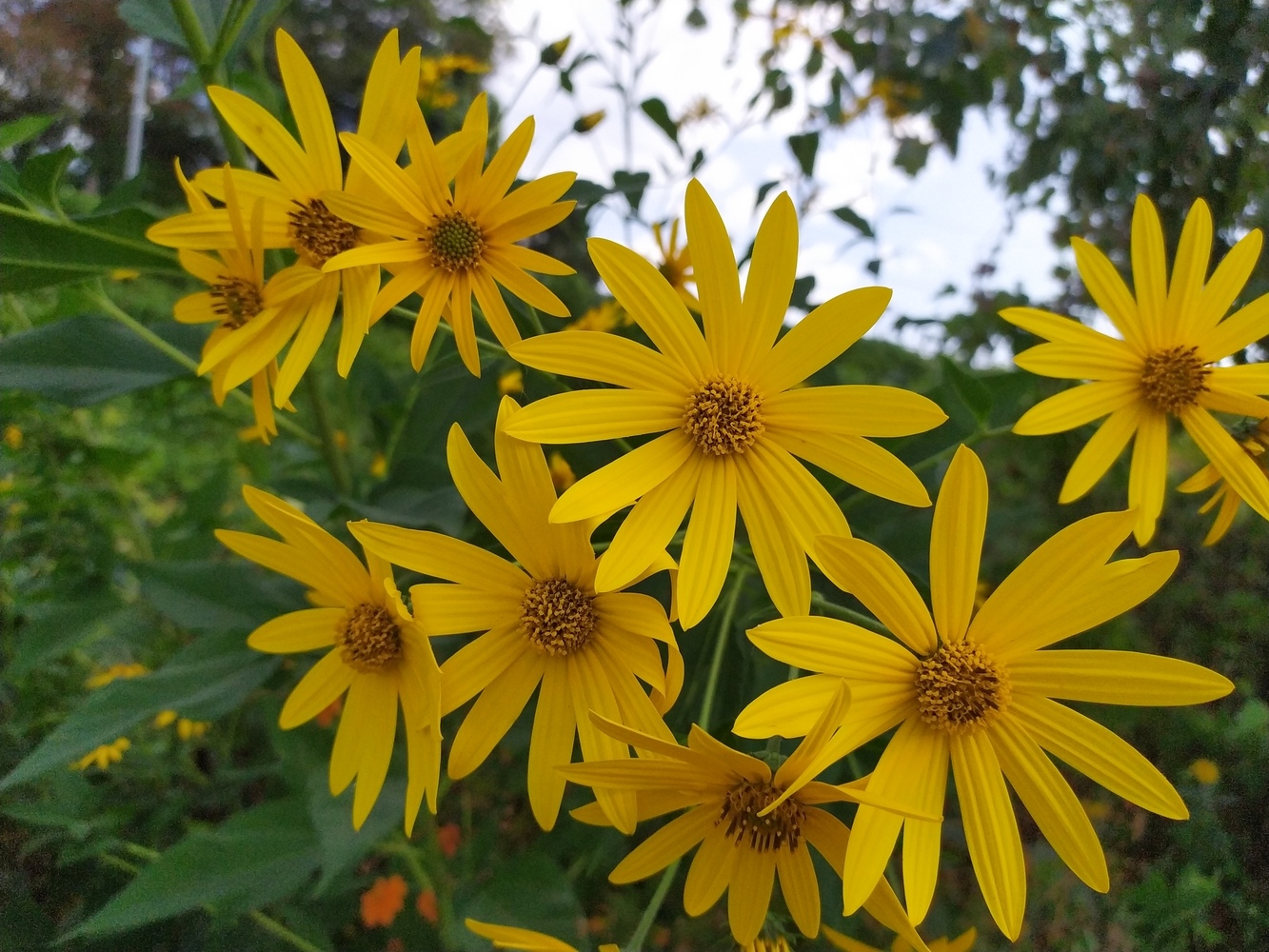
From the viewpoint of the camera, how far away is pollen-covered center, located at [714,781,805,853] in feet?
1.54

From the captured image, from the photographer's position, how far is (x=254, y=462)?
42.8 inches

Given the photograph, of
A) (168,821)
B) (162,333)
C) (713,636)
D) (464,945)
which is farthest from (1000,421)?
(168,821)

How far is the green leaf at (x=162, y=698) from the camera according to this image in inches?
Result: 23.7

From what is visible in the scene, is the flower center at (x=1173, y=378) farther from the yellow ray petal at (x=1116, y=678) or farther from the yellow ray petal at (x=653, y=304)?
the yellow ray petal at (x=653, y=304)

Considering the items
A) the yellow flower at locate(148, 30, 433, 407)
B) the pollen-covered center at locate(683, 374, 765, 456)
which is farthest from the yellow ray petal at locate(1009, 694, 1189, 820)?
the yellow flower at locate(148, 30, 433, 407)

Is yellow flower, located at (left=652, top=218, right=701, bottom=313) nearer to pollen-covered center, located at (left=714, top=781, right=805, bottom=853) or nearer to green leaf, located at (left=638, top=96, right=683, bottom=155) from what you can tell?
green leaf, located at (left=638, top=96, right=683, bottom=155)

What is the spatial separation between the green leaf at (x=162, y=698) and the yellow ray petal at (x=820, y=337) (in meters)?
0.54

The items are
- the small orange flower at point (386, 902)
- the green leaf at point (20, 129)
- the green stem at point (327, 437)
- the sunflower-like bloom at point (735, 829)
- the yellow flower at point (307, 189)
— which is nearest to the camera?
the sunflower-like bloom at point (735, 829)

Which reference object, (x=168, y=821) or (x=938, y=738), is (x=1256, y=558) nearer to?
(x=938, y=738)

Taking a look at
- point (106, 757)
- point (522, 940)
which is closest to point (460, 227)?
point (522, 940)

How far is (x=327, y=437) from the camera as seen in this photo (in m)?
0.78

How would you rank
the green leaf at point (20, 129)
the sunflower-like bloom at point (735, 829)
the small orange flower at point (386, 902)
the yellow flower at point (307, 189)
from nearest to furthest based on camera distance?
the sunflower-like bloom at point (735, 829) → the yellow flower at point (307, 189) → the green leaf at point (20, 129) → the small orange flower at point (386, 902)

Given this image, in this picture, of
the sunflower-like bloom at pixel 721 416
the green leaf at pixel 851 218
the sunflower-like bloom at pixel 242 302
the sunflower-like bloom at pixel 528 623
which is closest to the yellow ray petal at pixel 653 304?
the sunflower-like bloom at pixel 721 416

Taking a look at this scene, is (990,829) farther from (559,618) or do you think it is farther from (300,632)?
(300,632)
